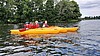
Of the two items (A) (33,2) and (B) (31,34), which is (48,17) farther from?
(B) (31,34)

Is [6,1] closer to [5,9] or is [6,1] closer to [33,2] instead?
[5,9]

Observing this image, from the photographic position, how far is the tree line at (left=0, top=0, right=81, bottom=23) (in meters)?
67.3

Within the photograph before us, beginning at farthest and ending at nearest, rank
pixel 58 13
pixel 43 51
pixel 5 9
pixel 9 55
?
pixel 58 13
pixel 5 9
pixel 43 51
pixel 9 55

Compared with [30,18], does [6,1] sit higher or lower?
higher

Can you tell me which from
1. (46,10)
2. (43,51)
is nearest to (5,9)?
(46,10)

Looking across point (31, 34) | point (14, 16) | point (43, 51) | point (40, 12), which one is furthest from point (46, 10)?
point (43, 51)

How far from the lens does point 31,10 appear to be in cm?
6969

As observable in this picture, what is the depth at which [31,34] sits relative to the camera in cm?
2634

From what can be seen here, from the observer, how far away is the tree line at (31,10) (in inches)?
2650

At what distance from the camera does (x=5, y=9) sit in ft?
219

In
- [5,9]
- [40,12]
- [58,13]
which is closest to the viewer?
[5,9]

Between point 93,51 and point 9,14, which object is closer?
point 93,51

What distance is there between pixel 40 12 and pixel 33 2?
3.90 meters

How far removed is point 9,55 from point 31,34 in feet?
39.3
